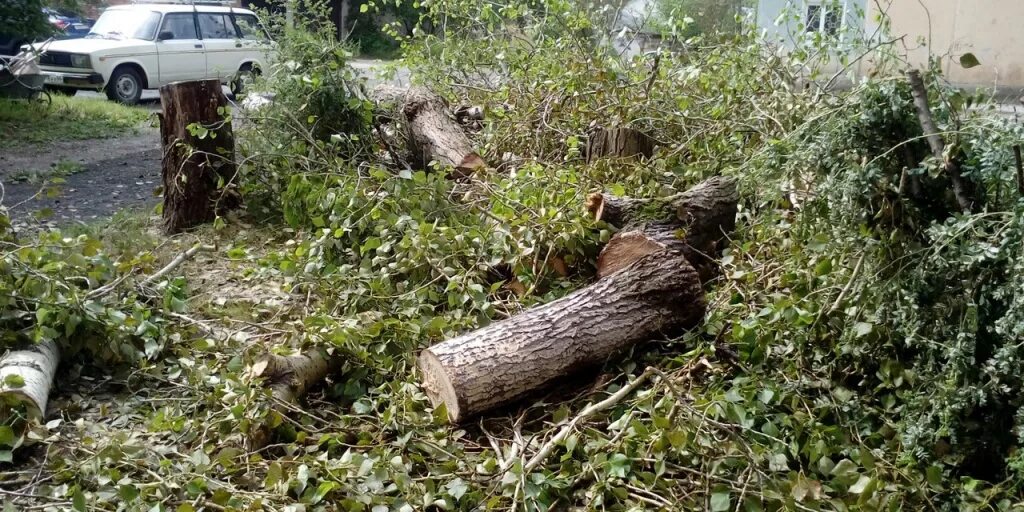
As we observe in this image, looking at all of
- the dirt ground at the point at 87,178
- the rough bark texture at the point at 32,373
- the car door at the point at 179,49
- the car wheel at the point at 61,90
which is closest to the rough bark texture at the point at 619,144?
the dirt ground at the point at 87,178

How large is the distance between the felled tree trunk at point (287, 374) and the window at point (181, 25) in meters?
11.4

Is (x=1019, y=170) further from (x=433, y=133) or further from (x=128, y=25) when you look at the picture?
(x=128, y=25)

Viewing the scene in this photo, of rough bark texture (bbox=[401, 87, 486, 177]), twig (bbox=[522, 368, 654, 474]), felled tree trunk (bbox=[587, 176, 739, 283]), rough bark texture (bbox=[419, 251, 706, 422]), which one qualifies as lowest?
twig (bbox=[522, 368, 654, 474])

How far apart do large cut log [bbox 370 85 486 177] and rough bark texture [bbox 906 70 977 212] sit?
3464mm

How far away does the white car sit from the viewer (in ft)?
41.4

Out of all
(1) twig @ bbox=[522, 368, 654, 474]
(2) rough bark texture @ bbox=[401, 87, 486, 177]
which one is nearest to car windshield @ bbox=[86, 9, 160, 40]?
(2) rough bark texture @ bbox=[401, 87, 486, 177]

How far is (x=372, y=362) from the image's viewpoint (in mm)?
3764

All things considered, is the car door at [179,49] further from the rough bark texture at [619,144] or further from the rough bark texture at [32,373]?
the rough bark texture at [32,373]

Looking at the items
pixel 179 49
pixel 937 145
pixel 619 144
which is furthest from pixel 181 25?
pixel 937 145

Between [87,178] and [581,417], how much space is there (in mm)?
6712

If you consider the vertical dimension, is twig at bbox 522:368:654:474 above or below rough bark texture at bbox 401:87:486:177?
below

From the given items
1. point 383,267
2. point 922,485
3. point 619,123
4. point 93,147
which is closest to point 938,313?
point 922,485

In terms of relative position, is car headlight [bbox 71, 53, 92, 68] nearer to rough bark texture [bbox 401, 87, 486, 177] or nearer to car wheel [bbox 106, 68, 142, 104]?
car wheel [bbox 106, 68, 142, 104]

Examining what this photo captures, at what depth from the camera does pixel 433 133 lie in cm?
640
